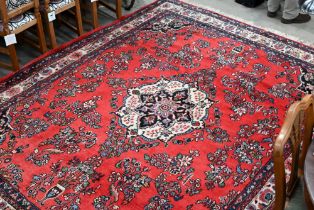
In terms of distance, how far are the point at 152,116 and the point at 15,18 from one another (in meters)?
1.49

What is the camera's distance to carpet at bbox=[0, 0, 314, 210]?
286 centimetres

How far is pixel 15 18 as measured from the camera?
382 centimetres

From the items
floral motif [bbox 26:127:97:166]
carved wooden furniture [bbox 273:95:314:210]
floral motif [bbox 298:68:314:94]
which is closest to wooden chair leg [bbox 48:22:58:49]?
floral motif [bbox 26:127:97:166]

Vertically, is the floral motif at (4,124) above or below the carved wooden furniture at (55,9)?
below

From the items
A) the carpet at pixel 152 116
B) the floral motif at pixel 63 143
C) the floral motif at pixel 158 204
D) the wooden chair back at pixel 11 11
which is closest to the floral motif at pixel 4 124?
the carpet at pixel 152 116

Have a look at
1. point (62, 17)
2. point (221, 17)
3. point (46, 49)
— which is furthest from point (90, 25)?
point (221, 17)

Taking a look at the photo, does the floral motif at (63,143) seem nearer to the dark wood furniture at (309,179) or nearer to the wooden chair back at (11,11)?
the wooden chair back at (11,11)

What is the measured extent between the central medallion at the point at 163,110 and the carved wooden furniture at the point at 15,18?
3.57ft

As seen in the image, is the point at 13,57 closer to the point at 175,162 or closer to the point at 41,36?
the point at 41,36

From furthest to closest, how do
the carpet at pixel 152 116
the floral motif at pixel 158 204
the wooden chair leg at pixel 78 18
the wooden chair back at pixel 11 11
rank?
the wooden chair leg at pixel 78 18 → the wooden chair back at pixel 11 11 → the carpet at pixel 152 116 → the floral motif at pixel 158 204

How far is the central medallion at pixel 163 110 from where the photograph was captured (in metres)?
3.31

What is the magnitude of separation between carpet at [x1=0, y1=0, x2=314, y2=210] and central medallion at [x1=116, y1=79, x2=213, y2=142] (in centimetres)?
1

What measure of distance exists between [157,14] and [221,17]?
68 cm

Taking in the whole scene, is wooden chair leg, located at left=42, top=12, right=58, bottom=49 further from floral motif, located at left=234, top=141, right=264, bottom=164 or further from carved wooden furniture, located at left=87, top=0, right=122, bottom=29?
floral motif, located at left=234, top=141, right=264, bottom=164
